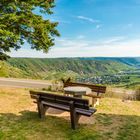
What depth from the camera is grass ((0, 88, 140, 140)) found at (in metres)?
8.17

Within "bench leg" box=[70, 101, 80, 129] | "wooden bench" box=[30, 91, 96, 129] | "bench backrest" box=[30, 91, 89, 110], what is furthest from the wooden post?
"bench leg" box=[70, 101, 80, 129]

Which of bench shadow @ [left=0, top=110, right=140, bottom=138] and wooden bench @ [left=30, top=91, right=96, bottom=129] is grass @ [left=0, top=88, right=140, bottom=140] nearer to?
bench shadow @ [left=0, top=110, right=140, bottom=138]

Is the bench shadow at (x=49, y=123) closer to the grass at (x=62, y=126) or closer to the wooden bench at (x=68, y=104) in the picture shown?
the grass at (x=62, y=126)

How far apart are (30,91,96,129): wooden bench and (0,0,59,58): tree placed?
4943mm

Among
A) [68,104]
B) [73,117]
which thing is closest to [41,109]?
[68,104]

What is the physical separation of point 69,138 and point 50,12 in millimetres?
10551

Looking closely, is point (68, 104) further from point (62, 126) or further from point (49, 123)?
point (49, 123)

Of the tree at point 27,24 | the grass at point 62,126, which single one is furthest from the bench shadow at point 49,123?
the tree at point 27,24

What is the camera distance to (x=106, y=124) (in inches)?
382

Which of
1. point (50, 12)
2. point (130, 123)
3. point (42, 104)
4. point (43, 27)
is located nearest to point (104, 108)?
point (130, 123)

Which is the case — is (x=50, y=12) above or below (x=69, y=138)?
above

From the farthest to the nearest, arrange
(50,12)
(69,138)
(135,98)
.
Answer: (135,98)
(50,12)
(69,138)

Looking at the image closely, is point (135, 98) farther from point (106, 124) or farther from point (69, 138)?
point (69, 138)

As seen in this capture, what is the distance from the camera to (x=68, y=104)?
8.95 m
